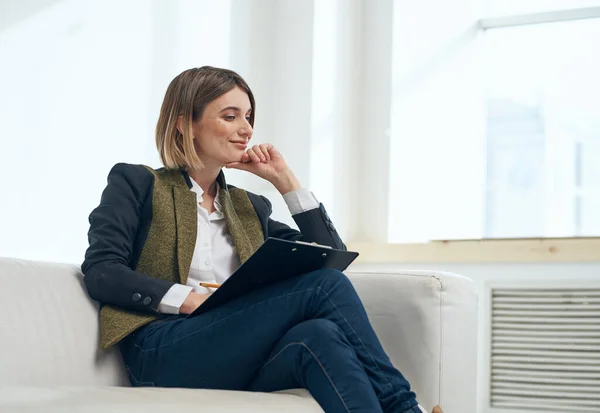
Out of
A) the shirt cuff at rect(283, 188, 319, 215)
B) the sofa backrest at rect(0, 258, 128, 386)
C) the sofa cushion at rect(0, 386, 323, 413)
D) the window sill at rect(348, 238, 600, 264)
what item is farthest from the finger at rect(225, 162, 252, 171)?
the window sill at rect(348, 238, 600, 264)

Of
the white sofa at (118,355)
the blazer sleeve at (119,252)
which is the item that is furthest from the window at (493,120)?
the blazer sleeve at (119,252)

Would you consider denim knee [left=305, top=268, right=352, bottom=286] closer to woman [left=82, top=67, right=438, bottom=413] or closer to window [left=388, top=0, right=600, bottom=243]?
woman [left=82, top=67, right=438, bottom=413]

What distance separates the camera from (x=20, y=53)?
2371 mm

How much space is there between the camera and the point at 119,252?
71.8 inches

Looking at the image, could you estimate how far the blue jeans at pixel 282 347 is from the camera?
5.27 feet

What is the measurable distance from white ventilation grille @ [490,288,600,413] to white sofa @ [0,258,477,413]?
1.14 meters

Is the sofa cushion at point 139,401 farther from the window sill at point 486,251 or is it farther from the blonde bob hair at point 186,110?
the window sill at point 486,251

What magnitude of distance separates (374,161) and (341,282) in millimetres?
2240

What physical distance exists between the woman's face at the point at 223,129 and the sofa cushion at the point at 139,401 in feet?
2.49

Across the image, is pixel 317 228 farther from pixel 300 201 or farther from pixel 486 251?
pixel 486 251

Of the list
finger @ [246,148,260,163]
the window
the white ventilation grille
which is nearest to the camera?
finger @ [246,148,260,163]

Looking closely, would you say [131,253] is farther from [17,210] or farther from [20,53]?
[20,53]

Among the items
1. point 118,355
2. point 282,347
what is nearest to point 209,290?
point 118,355

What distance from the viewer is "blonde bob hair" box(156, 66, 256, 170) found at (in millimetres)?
2100
